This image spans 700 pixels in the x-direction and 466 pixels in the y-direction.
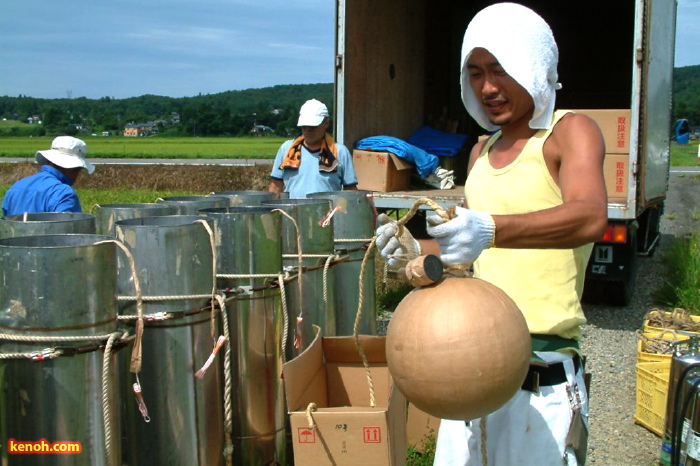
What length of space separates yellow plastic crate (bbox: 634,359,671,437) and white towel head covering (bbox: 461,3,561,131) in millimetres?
3017

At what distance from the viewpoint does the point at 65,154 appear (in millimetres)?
5859

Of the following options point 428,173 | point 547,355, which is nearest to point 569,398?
point 547,355

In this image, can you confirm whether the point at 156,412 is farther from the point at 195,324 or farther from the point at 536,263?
the point at 536,263

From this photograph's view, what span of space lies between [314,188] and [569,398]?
4551 millimetres

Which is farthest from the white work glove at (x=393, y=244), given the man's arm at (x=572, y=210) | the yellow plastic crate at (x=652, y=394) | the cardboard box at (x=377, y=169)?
the cardboard box at (x=377, y=169)

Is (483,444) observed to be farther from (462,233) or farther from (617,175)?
(617,175)

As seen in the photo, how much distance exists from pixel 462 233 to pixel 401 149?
6.39 metres

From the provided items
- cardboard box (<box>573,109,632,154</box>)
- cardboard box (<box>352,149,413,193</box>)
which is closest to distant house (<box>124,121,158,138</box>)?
cardboard box (<box>352,149,413,193</box>)

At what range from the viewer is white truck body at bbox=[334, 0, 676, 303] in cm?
724

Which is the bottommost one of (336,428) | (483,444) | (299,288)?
(336,428)

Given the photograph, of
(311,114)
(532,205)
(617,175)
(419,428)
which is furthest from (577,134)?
(617,175)

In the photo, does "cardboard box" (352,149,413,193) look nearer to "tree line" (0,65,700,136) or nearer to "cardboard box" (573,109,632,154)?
"cardboard box" (573,109,632,154)

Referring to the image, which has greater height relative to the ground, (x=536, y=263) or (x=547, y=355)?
(x=536, y=263)

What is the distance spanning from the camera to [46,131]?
9081 centimetres
